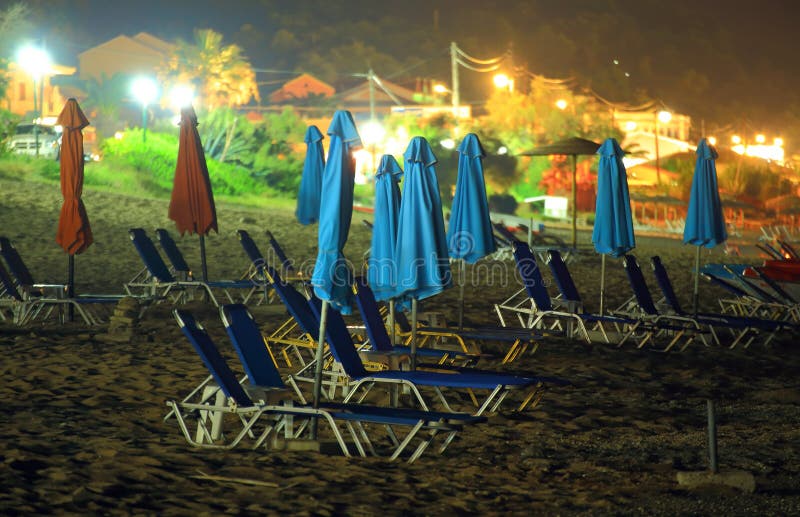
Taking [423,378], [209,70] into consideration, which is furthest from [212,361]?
[209,70]

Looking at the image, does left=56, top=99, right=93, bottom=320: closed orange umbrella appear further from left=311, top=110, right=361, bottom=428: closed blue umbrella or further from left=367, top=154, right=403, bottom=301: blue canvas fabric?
left=311, top=110, right=361, bottom=428: closed blue umbrella

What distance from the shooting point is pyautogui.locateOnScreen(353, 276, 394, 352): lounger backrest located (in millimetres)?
7230

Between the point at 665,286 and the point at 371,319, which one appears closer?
the point at 371,319

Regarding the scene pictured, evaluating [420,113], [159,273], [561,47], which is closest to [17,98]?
[420,113]

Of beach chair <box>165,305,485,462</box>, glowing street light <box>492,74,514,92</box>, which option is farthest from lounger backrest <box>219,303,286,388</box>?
glowing street light <box>492,74,514,92</box>

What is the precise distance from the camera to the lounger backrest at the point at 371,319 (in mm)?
Result: 7230

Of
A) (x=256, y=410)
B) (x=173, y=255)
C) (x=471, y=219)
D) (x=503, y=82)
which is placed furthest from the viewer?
(x=503, y=82)

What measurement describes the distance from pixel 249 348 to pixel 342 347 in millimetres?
681

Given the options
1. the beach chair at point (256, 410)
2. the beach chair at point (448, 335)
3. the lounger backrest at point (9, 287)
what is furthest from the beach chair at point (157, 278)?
the beach chair at point (256, 410)

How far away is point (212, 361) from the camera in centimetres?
551

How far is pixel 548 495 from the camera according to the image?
193 inches

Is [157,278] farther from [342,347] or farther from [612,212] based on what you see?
[342,347]

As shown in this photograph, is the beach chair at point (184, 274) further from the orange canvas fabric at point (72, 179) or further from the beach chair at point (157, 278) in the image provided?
the orange canvas fabric at point (72, 179)

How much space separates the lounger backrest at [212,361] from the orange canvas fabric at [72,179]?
16.4ft
